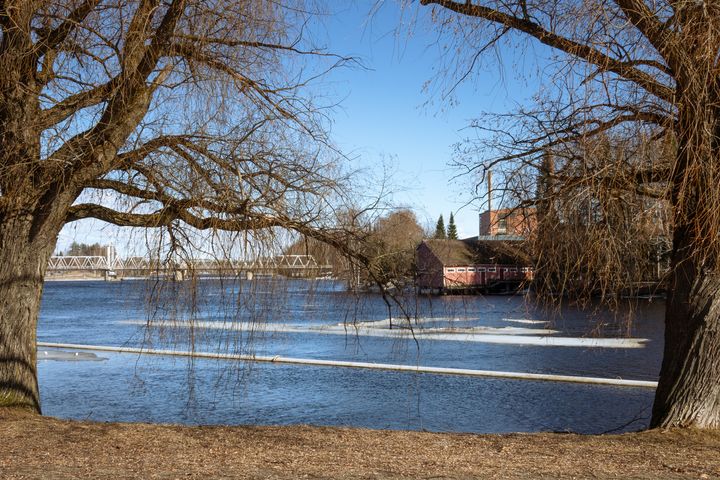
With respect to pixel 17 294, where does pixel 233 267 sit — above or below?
above

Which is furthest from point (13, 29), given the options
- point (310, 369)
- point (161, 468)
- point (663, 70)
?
point (310, 369)

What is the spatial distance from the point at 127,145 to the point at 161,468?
378cm

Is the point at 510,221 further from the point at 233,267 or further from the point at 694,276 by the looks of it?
the point at 233,267

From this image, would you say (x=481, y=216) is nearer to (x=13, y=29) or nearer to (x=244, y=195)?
(x=244, y=195)

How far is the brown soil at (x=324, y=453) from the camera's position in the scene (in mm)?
5492

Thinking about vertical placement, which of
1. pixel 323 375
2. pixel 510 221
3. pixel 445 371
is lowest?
pixel 323 375

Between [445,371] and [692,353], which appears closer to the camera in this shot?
[692,353]

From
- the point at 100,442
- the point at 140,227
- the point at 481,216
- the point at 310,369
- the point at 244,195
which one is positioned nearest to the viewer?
the point at 100,442

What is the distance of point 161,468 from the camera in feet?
18.3

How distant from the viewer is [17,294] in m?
7.96

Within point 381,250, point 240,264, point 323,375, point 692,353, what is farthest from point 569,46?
point 323,375

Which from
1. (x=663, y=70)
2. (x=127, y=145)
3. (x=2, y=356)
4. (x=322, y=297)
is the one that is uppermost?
(x=663, y=70)

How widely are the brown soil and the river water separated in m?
1.23

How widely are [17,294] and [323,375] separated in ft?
27.7
